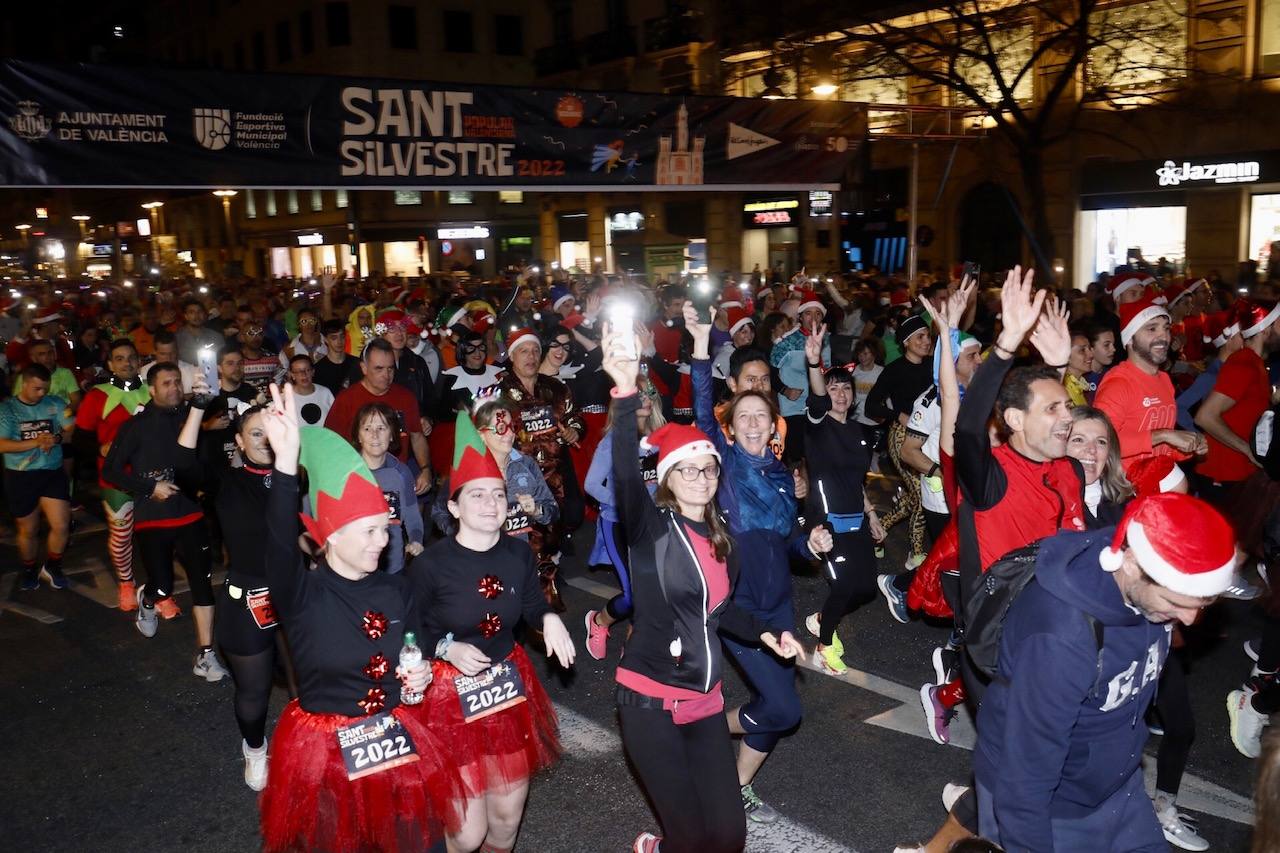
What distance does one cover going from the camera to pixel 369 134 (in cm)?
1173

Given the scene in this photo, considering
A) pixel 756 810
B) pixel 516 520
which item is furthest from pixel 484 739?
pixel 516 520

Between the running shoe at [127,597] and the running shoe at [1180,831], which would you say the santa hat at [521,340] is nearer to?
the running shoe at [127,597]

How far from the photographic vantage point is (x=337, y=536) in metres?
3.78

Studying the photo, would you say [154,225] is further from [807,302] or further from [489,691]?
[489,691]

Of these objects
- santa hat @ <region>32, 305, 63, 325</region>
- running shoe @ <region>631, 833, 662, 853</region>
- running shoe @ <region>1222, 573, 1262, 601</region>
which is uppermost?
santa hat @ <region>32, 305, 63, 325</region>

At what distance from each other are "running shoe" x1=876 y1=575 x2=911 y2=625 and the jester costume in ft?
18.8

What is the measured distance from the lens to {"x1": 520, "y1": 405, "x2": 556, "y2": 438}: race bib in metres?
8.09

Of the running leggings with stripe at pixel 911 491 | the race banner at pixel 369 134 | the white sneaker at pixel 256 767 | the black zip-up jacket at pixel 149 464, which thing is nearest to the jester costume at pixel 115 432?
the black zip-up jacket at pixel 149 464

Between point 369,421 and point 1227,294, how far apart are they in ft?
43.5

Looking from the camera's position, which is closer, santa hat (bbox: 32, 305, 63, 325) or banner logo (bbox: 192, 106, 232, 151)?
banner logo (bbox: 192, 106, 232, 151)

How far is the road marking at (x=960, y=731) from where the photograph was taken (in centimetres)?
493

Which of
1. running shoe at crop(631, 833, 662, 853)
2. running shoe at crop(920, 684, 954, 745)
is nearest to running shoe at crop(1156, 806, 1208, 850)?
running shoe at crop(920, 684, 954, 745)

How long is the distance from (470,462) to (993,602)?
2.15 metres

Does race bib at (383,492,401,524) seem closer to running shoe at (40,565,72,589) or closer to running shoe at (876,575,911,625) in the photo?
running shoe at (876,575,911,625)
